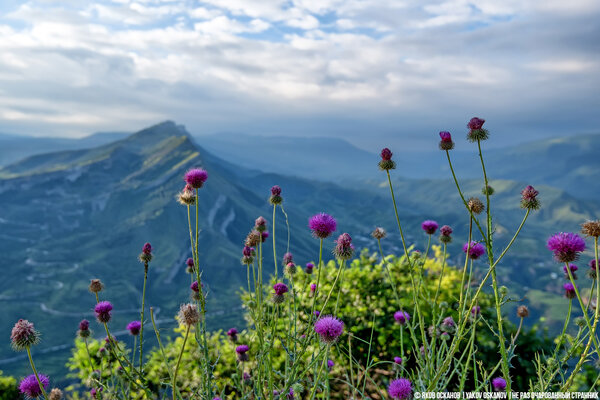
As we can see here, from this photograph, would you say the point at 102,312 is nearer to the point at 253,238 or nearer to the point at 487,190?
the point at 253,238

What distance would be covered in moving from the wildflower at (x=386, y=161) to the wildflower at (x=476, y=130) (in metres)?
0.86

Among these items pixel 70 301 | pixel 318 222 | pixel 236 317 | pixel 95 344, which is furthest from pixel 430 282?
pixel 70 301

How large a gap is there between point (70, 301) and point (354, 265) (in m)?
189

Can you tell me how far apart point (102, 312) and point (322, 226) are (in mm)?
2627

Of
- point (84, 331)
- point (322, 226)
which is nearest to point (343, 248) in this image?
point (322, 226)

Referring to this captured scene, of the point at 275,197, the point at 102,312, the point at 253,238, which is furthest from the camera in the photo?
the point at 275,197

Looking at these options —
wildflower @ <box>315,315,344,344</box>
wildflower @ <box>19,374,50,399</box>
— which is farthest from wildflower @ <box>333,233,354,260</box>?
wildflower @ <box>19,374,50,399</box>

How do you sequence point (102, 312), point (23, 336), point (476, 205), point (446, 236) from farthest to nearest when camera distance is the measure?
point (446, 236) < point (102, 312) < point (476, 205) < point (23, 336)

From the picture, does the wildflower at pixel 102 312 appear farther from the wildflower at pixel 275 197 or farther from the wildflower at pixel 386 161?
the wildflower at pixel 386 161

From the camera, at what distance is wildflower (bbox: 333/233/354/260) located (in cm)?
398

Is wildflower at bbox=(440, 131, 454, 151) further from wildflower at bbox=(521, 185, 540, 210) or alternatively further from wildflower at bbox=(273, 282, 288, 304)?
wildflower at bbox=(273, 282, 288, 304)

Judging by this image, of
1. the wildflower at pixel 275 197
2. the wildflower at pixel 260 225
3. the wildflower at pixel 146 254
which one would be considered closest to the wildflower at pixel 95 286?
the wildflower at pixel 146 254

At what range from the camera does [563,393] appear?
11.8ft

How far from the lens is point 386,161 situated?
462 centimetres
